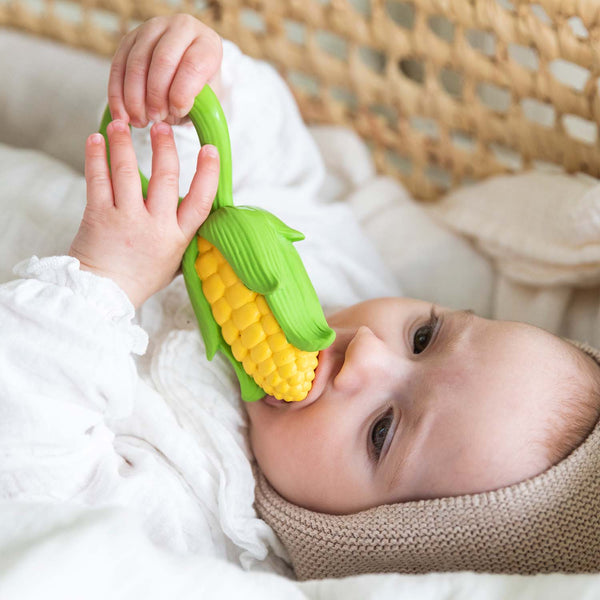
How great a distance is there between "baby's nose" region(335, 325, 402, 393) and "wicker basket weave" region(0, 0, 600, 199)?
39 cm

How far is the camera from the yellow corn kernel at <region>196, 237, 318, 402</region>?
659 mm

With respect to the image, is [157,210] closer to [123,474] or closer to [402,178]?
[123,474]

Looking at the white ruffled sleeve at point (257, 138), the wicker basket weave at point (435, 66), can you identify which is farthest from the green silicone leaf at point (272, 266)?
the wicker basket weave at point (435, 66)

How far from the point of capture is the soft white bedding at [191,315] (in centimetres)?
48

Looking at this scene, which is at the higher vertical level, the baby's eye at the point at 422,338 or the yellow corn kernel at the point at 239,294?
the yellow corn kernel at the point at 239,294

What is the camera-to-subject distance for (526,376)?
68cm

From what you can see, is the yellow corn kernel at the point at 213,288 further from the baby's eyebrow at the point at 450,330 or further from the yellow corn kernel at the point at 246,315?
the baby's eyebrow at the point at 450,330

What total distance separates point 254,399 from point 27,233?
0.30 m

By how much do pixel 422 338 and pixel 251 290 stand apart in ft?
0.64

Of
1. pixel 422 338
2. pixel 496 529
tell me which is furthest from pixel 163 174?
pixel 496 529

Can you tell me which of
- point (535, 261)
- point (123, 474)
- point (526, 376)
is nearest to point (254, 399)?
point (123, 474)

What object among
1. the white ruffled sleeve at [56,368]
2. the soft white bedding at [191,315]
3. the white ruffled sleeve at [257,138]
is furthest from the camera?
the white ruffled sleeve at [257,138]

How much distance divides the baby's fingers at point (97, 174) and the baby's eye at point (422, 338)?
0.31m

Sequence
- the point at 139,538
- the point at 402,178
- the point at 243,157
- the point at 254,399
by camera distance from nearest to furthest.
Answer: the point at 139,538 < the point at 254,399 < the point at 243,157 < the point at 402,178
